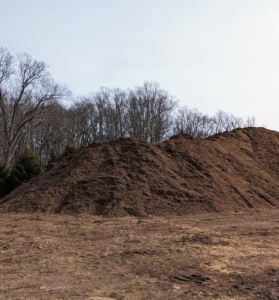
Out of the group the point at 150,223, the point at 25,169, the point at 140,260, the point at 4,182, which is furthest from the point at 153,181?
the point at 4,182

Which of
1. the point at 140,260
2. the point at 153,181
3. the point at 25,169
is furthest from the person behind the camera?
the point at 25,169

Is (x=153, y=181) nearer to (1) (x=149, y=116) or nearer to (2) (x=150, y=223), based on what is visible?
(2) (x=150, y=223)

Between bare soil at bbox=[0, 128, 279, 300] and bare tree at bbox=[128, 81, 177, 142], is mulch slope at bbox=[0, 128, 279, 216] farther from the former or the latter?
bare tree at bbox=[128, 81, 177, 142]

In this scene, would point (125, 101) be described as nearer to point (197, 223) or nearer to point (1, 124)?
point (1, 124)

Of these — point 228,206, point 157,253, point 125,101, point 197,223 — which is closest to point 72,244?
point 157,253

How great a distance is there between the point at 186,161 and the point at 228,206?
305 centimetres

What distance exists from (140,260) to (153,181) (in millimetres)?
7375

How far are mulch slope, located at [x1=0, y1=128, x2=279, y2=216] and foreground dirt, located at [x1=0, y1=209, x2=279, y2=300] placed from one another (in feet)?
6.79

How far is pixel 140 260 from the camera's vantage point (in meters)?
6.02

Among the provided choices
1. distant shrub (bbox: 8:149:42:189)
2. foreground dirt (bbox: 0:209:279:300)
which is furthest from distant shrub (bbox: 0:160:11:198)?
foreground dirt (bbox: 0:209:279:300)

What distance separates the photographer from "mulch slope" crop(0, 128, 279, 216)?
480 inches

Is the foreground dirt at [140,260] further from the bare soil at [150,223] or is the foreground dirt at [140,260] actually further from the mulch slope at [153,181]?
the mulch slope at [153,181]

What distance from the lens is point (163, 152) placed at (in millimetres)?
15445

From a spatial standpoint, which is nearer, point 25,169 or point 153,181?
point 153,181
